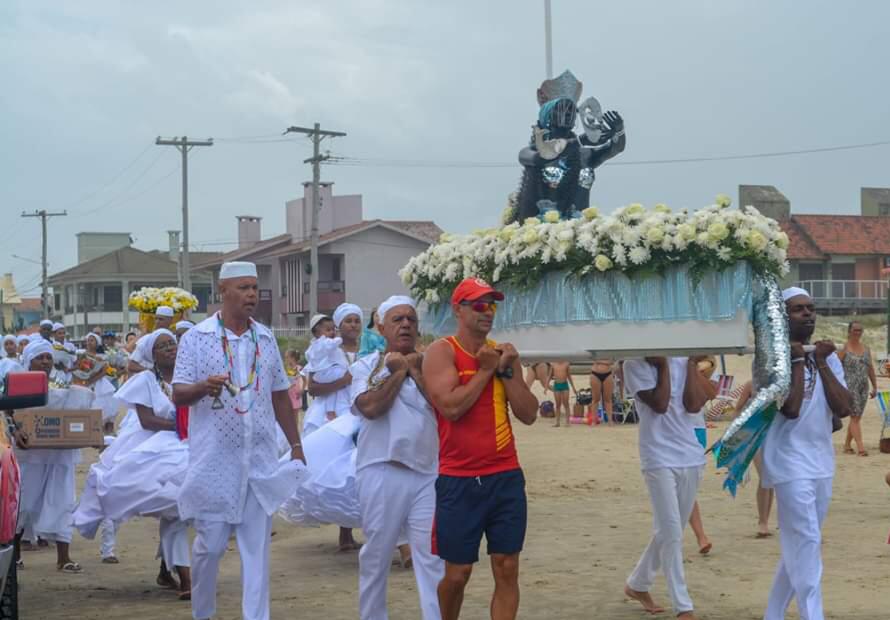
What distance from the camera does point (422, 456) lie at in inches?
301

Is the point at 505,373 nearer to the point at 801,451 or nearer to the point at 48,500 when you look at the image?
the point at 801,451

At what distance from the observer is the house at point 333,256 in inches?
2458

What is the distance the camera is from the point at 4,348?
66.4 ft

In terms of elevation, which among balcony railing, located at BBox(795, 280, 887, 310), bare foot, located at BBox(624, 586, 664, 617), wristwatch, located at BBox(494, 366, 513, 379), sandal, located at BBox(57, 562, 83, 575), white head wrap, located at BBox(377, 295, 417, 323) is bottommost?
sandal, located at BBox(57, 562, 83, 575)

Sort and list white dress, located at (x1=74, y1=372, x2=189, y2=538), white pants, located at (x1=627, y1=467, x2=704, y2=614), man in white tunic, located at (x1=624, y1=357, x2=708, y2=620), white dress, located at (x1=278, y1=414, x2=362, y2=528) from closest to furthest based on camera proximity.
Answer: white pants, located at (x1=627, y1=467, x2=704, y2=614)
man in white tunic, located at (x1=624, y1=357, x2=708, y2=620)
white dress, located at (x1=74, y1=372, x2=189, y2=538)
white dress, located at (x1=278, y1=414, x2=362, y2=528)

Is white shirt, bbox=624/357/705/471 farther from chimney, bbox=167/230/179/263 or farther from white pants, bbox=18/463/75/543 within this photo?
chimney, bbox=167/230/179/263

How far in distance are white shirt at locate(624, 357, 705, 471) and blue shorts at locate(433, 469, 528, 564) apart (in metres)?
1.92

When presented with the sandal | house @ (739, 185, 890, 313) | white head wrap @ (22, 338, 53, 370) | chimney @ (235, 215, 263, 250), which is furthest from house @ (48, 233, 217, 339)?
the sandal

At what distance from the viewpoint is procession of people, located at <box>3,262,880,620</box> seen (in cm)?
709

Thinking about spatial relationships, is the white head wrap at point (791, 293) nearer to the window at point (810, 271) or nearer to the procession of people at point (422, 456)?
the procession of people at point (422, 456)

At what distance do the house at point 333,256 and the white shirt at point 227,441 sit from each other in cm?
5191

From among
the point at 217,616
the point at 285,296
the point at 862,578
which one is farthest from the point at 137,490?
the point at 285,296

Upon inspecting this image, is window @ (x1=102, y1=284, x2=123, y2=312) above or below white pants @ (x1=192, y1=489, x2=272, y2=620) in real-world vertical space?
above

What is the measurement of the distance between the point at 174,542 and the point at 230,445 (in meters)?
2.41
